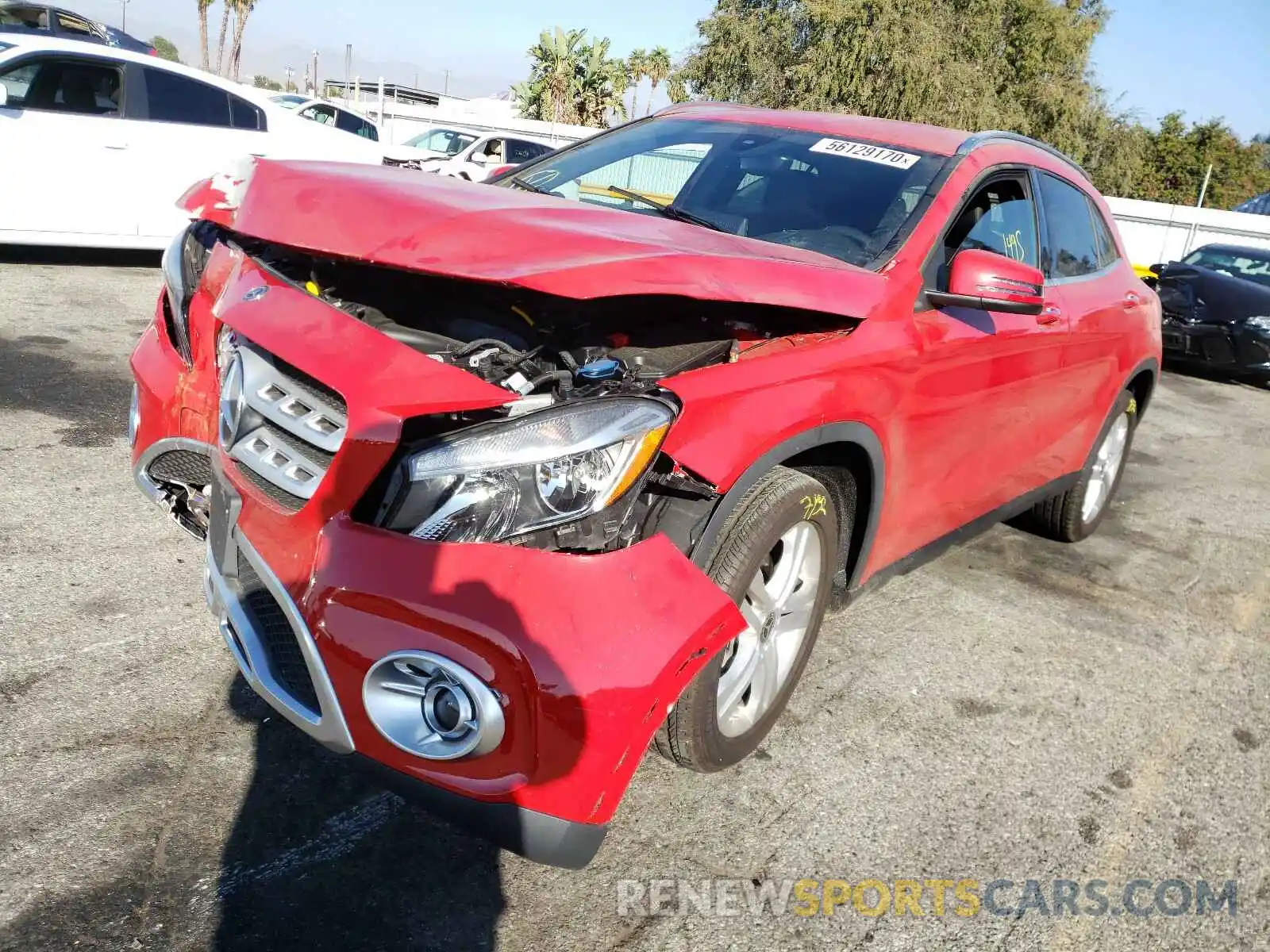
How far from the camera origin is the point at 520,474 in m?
1.92

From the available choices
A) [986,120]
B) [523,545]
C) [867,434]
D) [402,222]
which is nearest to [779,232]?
[867,434]

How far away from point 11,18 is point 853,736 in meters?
17.7

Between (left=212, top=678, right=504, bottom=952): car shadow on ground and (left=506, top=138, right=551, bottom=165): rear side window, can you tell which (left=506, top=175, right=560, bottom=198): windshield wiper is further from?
(left=506, top=138, right=551, bottom=165): rear side window

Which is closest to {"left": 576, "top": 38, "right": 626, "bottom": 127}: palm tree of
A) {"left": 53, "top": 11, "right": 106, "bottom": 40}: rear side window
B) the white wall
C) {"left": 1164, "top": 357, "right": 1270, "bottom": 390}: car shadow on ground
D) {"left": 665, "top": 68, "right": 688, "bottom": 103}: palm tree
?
{"left": 665, "top": 68, "right": 688, "bottom": 103}: palm tree

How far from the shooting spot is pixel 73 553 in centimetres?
345

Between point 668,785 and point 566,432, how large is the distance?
1.17m

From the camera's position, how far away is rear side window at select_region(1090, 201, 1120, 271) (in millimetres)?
4516

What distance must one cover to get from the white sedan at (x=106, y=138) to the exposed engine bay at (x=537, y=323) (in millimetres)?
5104

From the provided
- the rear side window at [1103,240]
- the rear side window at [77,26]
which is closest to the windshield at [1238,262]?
the rear side window at [1103,240]

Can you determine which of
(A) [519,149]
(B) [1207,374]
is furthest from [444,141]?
(B) [1207,374]

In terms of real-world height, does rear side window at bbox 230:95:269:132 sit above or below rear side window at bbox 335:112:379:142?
above

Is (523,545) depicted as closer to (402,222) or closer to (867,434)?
(402,222)

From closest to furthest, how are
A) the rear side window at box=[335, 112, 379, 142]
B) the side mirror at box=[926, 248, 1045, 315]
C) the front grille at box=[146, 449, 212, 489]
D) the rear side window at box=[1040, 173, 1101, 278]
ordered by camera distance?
the front grille at box=[146, 449, 212, 489]
the side mirror at box=[926, 248, 1045, 315]
the rear side window at box=[1040, 173, 1101, 278]
the rear side window at box=[335, 112, 379, 142]

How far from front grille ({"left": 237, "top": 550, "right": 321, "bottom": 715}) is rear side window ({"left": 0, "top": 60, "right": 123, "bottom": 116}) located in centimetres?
689
